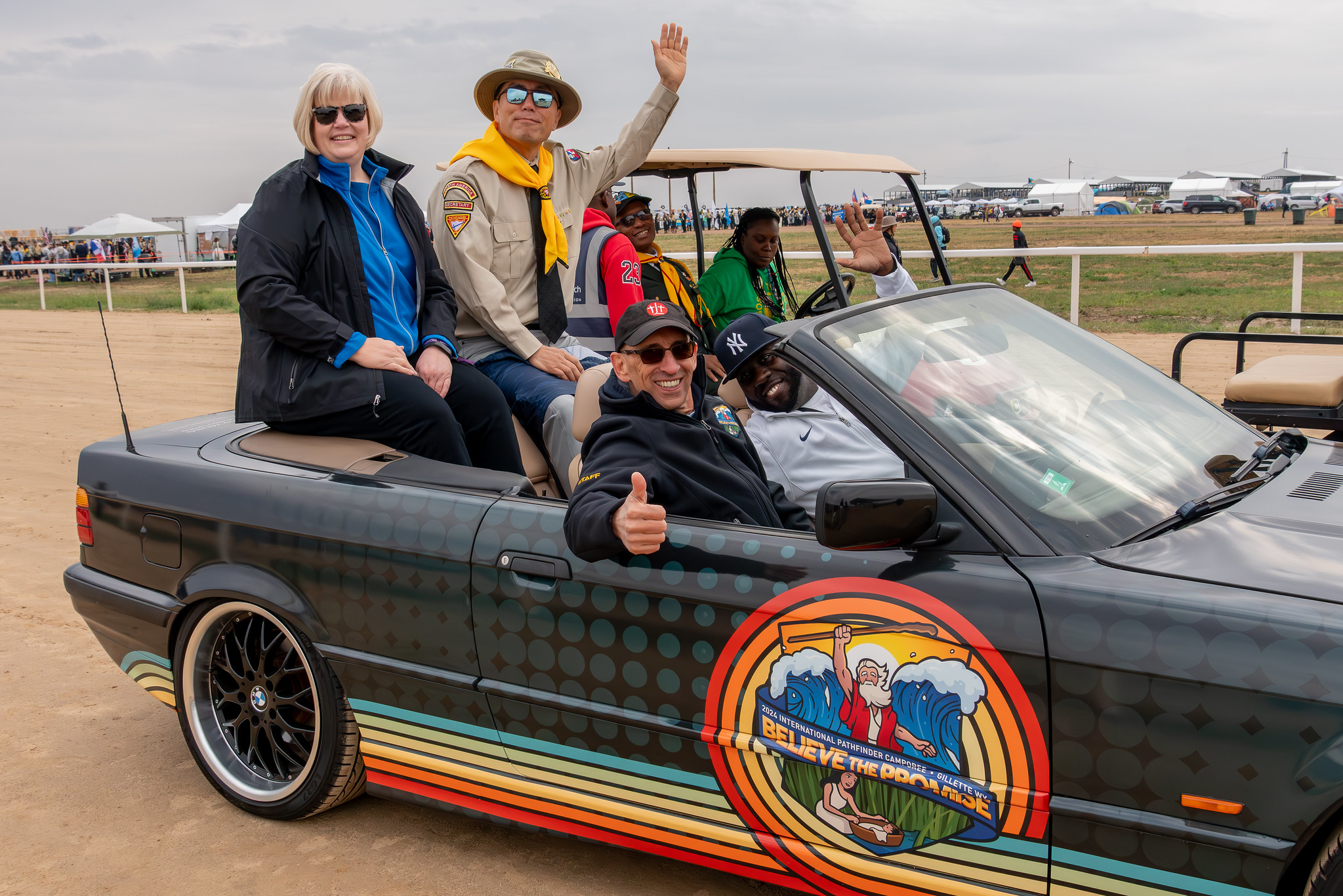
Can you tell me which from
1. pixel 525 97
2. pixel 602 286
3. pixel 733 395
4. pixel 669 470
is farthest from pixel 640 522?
pixel 602 286

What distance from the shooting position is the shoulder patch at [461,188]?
4277 mm

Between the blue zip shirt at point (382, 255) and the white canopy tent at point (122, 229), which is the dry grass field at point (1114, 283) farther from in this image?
the white canopy tent at point (122, 229)

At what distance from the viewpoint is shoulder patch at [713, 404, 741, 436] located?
3078 mm

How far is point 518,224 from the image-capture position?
4387 millimetres

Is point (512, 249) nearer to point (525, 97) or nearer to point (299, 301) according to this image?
point (525, 97)

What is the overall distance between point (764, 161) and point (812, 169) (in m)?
0.19

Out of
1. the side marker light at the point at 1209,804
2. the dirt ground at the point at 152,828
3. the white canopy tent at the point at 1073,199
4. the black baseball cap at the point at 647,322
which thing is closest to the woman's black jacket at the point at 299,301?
the black baseball cap at the point at 647,322

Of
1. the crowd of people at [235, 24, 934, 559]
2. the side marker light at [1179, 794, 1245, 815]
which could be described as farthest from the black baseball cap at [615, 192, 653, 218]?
the side marker light at [1179, 794, 1245, 815]

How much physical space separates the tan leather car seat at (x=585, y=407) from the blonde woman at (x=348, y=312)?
44 cm

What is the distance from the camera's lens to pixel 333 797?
3.24 metres

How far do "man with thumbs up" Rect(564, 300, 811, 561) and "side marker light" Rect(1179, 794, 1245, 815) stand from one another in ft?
3.21

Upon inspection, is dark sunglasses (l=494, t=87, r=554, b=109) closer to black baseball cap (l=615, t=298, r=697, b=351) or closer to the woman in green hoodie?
the woman in green hoodie

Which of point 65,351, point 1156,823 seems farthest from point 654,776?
point 65,351

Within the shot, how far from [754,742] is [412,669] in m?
1.00
